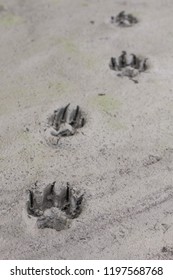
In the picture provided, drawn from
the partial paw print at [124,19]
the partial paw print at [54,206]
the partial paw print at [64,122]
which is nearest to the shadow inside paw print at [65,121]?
the partial paw print at [64,122]

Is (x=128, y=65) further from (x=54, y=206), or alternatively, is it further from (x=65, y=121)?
(x=54, y=206)

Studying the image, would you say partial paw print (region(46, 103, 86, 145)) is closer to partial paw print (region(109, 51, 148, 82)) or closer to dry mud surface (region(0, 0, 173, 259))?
dry mud surface (region(0, 0, 173, 259))

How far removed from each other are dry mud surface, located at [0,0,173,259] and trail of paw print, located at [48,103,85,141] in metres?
0.03

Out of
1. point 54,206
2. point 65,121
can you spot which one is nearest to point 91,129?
point 65,121

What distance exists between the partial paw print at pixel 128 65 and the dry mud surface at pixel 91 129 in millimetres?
39

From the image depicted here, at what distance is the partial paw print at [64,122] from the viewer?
1800 millimetres

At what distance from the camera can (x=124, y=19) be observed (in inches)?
99.9

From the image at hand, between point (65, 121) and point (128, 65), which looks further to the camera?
point (128, 65)

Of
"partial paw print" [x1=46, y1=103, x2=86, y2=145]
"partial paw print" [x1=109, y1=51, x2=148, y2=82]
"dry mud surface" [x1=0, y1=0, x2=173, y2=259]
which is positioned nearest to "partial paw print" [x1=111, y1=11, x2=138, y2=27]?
"dry mud surface" [x1=0, y1=0, x2=173, y2=259]

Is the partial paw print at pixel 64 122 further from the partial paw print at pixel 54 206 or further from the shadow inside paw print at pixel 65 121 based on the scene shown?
the partial paw print at pixel 54 206

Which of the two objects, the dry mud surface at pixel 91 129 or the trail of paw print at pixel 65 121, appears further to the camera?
the trail of paw print at pixel 65 121

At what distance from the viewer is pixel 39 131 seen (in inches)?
71.7
